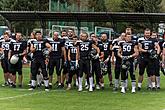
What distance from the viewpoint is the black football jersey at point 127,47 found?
1723cm

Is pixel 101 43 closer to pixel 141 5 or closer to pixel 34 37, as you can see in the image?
pixel 34 37

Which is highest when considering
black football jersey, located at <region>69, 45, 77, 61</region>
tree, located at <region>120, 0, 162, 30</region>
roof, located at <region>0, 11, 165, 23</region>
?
tree, located at <region>120, 0, 162, 30</region>

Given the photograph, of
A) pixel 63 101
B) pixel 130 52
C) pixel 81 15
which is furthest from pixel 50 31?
pixel 63 101

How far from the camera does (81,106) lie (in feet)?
44.5

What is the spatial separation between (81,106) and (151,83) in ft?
17.9

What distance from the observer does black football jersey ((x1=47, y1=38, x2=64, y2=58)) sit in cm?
1850

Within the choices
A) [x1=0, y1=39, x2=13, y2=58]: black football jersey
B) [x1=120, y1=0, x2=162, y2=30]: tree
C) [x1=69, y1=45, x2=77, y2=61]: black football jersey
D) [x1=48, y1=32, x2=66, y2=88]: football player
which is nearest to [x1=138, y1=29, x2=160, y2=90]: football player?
[x1=69, y1=45, x2=77, y2=61]: black football jersey

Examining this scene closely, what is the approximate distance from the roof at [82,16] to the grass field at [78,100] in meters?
6.79

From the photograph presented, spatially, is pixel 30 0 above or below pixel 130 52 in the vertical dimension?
above

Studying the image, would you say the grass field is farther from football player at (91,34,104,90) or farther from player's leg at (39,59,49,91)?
football player at (91,34,104,90)

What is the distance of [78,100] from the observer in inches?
587

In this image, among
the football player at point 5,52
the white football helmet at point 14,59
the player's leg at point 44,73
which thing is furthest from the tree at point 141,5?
the player's leg at point 44,73

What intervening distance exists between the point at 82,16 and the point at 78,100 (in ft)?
35.8

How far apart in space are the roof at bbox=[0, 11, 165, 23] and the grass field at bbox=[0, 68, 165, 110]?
679 centimetres
